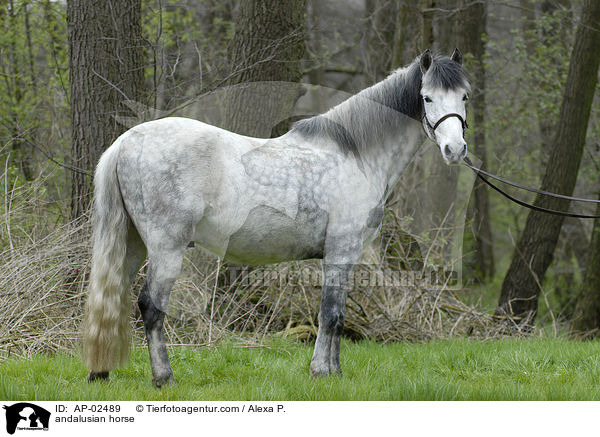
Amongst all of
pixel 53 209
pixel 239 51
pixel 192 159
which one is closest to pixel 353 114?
pixel 192 159

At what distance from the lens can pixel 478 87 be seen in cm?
1224

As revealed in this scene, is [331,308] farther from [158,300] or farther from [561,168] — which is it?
[561,168]

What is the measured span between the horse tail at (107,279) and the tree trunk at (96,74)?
7.22 ft

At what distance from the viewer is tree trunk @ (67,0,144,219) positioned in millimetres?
6047

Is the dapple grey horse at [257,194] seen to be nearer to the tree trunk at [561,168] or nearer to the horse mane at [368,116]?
the horse mane at [368,116]

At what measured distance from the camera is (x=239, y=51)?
675 centimetres

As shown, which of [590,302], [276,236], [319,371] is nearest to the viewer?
[276,236]

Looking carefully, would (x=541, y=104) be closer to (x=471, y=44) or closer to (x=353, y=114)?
(x=471, y=44)

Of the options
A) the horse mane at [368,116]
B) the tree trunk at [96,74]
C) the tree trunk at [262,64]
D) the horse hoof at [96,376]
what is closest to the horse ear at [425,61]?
the horse mane at [368,116]

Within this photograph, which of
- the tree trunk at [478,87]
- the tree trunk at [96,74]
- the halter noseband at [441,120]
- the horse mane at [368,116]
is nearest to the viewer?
the halter noseband at [441,120]

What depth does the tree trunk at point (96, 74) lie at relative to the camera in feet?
19.8

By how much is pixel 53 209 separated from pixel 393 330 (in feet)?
13.6
